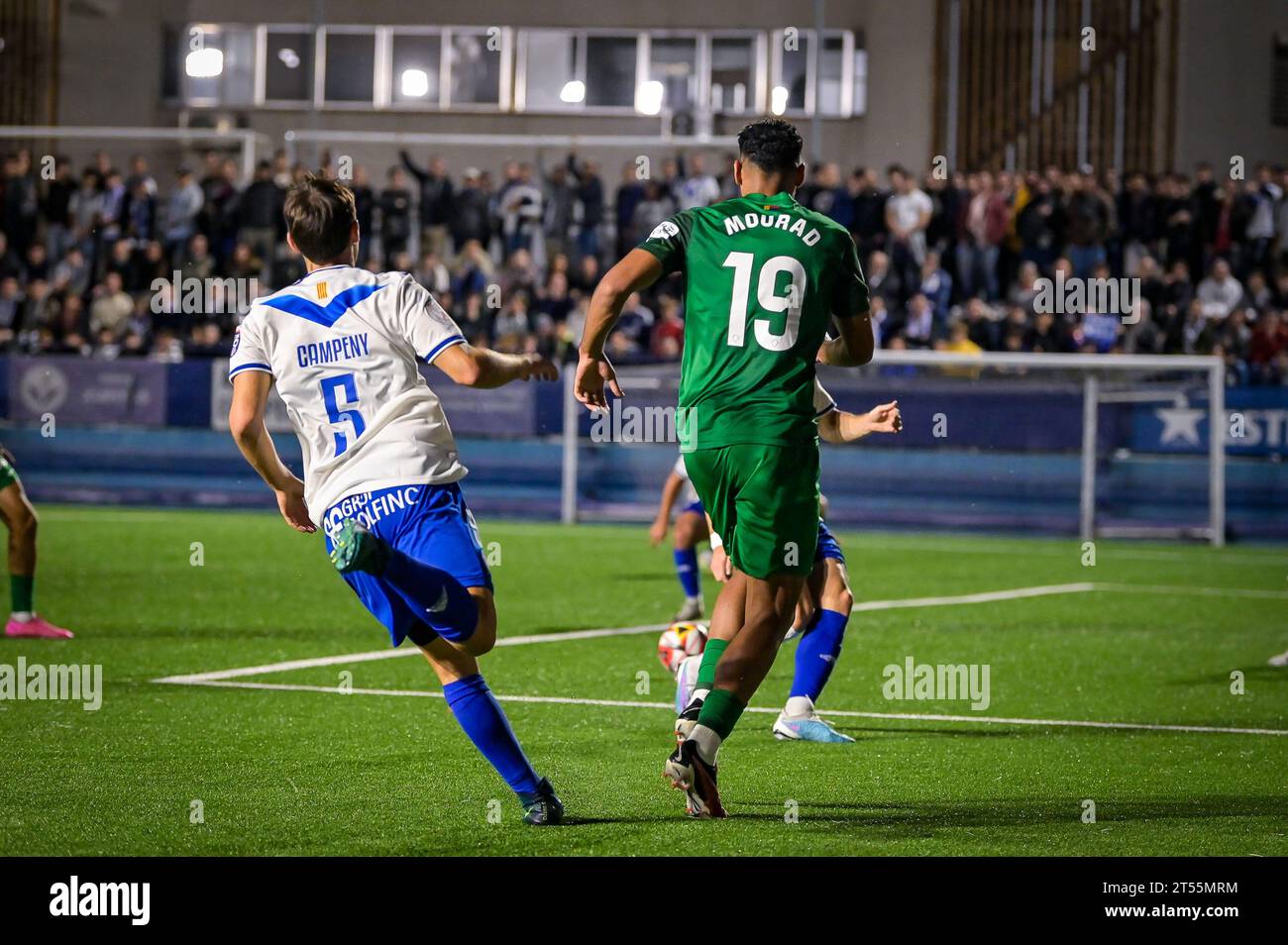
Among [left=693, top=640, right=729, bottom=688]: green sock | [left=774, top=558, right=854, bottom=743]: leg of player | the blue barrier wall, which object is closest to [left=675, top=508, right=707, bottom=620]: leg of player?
[left=774, top=558, right=854, bottom=743]: leg of player

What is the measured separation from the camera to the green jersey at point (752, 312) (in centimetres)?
630

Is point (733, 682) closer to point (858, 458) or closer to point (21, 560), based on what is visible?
point (21, 560)

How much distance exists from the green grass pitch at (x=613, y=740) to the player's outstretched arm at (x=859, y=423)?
1.31 metres

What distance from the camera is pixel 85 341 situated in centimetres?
2525

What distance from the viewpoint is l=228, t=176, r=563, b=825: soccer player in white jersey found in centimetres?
586

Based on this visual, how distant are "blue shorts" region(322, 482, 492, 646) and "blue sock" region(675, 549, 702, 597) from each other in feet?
22.8

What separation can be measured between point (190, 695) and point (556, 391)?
14.3 meters

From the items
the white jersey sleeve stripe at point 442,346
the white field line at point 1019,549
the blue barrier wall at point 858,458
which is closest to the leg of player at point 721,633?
A: the white jersey sleeve stripe at point 442,346

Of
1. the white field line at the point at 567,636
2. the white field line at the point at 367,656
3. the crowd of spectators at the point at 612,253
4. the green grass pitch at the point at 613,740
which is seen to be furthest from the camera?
the crowd of spectators at the point at 612,253

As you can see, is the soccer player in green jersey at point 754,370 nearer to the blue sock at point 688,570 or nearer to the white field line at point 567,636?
the white field line at point 567,636

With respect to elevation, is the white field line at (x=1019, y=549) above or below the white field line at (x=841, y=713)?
above

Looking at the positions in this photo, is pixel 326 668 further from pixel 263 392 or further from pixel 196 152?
pixel 196 152

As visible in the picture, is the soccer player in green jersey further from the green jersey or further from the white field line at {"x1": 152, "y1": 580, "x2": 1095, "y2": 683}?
the white field line at {"x1": 152, "y1": 580, "x2": 1095, "y2": 683}
